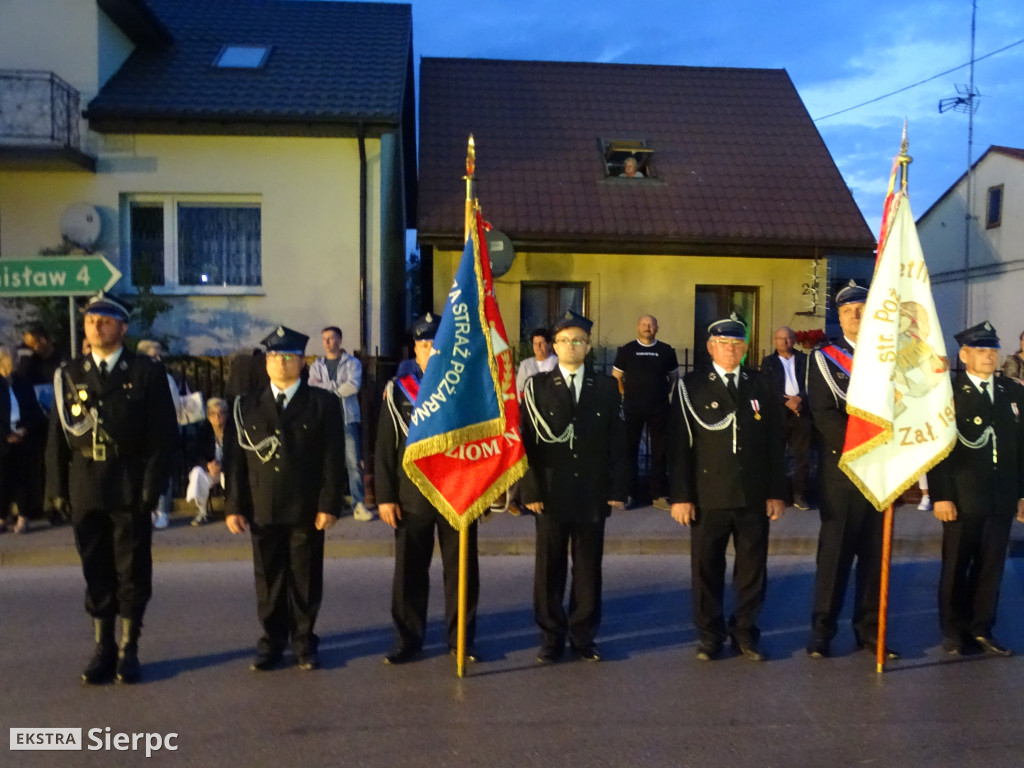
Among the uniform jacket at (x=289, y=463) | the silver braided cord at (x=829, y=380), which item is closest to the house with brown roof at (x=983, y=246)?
the silver braided cord at (x=829, y=380)

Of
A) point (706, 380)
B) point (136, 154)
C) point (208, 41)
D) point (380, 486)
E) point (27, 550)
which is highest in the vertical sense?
point (208, 41)

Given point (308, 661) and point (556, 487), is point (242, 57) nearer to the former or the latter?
point (556, 487)

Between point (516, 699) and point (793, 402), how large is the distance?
5.28 metres

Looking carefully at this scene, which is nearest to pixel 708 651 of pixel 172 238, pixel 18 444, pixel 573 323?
pixel 573 323

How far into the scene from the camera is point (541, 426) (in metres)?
5.35

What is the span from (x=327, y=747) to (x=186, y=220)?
10832mm

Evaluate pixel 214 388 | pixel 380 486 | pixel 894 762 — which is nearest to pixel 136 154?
pixel 214 388

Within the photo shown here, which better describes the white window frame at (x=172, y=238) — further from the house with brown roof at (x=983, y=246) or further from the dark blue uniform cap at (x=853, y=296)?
the house with brown roof at (x=983, y=246)

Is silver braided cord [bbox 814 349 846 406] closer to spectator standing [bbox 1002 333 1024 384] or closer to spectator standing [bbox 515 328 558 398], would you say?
spectator standing [bbox 515 328 558 398]

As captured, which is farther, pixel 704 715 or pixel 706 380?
pixel 706 380

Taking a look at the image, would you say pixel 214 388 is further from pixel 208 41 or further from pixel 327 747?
pixel 208 41

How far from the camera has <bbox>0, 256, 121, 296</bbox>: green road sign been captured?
8062 mm

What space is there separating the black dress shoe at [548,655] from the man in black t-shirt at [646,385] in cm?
441

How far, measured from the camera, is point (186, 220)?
13.3 m
